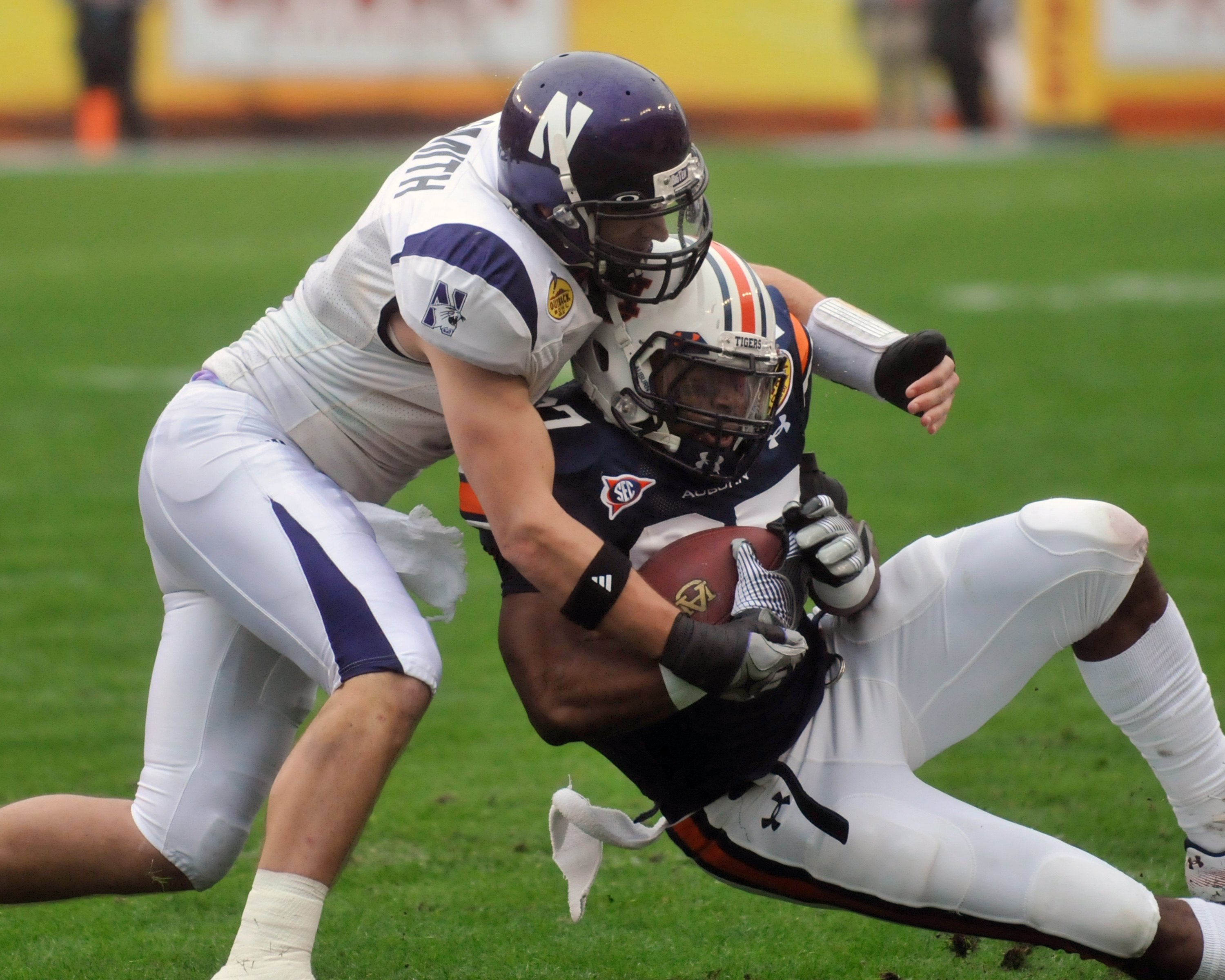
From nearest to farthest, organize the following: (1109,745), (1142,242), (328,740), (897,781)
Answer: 1. (328,740)
2. (897,781)
3. (1109,745)
4. (1142,242)

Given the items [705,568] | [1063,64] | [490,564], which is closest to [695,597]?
[705,568]

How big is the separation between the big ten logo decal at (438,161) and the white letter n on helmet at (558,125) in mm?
206

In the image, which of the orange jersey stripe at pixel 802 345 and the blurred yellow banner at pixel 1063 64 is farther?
the blurred yellow banner at pixel 1063 64

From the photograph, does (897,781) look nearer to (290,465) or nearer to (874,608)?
(874,608)

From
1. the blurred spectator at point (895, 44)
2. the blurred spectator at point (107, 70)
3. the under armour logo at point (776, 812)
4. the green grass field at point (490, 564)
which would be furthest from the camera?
the blurred spectator at point (895, 44)

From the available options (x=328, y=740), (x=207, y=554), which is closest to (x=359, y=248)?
(x=207, y=554)

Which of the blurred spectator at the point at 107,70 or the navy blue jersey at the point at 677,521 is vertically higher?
the navy blue jersey at the point at 677,521

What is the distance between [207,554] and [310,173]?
15.0 metres

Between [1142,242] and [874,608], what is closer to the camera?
[874,608]

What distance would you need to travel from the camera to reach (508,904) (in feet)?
12.1

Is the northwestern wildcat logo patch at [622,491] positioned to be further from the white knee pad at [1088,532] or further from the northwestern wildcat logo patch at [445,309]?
the white knee pad at [1088,532]

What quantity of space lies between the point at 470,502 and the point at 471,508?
0.04 ft

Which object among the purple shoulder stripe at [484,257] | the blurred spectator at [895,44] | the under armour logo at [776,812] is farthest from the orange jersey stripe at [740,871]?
the blurred spectator at [895,44]

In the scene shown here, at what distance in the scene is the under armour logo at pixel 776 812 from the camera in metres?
2.95
